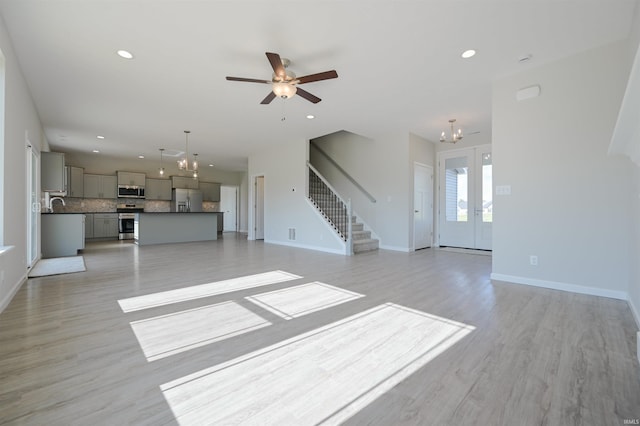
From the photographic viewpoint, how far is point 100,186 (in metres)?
9.60

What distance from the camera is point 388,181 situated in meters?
7.14

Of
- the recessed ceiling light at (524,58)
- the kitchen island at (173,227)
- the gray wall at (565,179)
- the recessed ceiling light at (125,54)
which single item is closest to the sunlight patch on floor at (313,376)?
the gray wall at (565,179)

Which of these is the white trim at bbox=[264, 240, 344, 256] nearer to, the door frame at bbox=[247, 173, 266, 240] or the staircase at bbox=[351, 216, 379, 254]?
the staircase at bbox=[351, 216, 379, 254]

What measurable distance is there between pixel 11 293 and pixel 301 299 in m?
3.26

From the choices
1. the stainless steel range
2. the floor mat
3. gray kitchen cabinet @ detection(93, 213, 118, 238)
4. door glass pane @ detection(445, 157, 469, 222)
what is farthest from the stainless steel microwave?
door glass pane @ detection(445, 157, 469, 222)

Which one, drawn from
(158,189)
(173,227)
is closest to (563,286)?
(173,227)

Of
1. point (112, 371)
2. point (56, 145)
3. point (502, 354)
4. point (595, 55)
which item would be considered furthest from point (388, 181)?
point (56, 145)

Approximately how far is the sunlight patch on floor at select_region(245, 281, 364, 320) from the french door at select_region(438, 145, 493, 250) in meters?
4.96

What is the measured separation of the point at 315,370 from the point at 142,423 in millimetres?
916

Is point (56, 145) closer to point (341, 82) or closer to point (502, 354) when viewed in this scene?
point (341, 82)

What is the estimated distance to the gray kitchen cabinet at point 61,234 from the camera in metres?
5.98

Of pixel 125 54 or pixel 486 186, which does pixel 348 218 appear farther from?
pixel 125 54

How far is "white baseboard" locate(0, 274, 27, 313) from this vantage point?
2779mm

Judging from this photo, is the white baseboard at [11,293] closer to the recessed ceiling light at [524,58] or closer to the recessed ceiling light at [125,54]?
the recessed ceiling light at [125,54]
